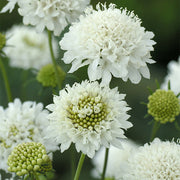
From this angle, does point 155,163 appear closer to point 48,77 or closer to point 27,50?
point 48,77

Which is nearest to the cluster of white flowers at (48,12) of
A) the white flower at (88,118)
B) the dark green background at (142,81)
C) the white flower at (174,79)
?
the dark green background at (142,81)

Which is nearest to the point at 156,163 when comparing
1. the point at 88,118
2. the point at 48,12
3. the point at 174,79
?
the point at 88,118

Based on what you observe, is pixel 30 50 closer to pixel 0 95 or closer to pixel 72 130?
pixel 0 95

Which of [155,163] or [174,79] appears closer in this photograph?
[155,163]

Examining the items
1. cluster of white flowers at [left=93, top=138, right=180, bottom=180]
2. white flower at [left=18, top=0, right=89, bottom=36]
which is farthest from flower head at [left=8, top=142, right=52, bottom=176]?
white flower at [left=18, top=0, right=89, bottom=36]

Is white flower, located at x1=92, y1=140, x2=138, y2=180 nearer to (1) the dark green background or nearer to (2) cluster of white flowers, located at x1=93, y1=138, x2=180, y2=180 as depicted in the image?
(1) the dark green background

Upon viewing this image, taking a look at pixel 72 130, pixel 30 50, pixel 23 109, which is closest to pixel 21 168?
pixel 72 130
